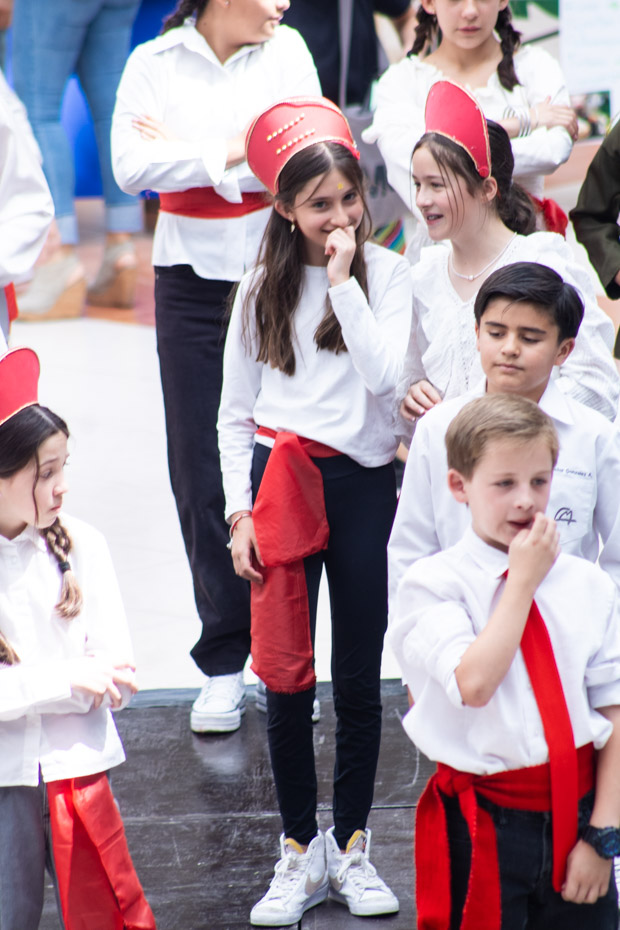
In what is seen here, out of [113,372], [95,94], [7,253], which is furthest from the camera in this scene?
[95,94]

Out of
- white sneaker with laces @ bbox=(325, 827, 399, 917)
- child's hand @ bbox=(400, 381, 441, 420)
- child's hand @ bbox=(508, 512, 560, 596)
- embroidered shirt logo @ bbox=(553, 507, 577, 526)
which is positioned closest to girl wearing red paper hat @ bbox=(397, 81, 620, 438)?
child's hand @ bbox=(400, 381, 441, 420)

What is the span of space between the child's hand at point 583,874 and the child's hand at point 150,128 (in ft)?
6.09

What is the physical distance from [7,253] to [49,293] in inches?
197

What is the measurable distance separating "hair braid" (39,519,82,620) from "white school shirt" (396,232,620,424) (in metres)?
0.62

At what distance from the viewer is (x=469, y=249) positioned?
7.16 feet

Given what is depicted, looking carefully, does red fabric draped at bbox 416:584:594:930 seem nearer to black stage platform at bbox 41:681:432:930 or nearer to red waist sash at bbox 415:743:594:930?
red waist sash at bbox 415:743:594:930

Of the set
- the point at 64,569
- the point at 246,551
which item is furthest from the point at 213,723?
the point at 64,569

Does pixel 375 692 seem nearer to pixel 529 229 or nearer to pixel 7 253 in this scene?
pixel 529 229

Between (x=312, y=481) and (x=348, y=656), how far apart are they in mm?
319

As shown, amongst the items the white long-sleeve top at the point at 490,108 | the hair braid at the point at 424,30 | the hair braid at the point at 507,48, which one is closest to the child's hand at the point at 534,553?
the white long-sleeve top at the point at 490,108

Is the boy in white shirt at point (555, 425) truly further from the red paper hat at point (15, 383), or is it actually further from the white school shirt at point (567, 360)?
the red paper hat at point (15, 383)

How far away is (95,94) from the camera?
7.29 meters

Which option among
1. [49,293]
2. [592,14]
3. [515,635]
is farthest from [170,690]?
[49,293]

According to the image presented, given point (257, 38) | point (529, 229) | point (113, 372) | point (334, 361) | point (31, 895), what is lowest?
point (113, 372)
